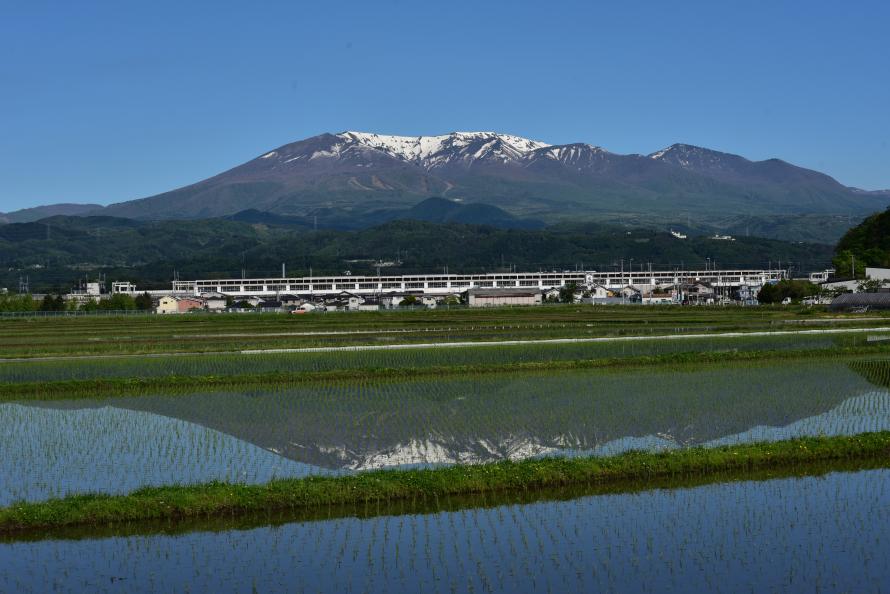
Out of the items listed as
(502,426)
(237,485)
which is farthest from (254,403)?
(237,485)

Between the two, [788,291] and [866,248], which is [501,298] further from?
[866,248]

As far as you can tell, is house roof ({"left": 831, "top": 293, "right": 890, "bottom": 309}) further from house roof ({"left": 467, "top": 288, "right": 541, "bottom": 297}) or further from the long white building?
the long white building

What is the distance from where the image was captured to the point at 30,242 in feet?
613

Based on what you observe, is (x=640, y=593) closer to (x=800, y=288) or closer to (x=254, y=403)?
(x=254, y=403)

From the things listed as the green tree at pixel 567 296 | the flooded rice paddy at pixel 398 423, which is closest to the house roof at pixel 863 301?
the flooded rice paddy at pixel 398 423

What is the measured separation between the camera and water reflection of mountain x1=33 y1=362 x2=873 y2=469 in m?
13.0

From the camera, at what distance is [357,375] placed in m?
20.8

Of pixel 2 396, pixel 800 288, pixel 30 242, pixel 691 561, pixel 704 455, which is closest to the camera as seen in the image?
pixel 691 561

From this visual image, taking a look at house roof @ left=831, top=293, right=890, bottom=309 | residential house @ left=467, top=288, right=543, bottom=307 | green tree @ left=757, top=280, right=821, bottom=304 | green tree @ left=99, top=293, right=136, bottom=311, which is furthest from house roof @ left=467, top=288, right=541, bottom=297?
house roof @ left=831, top=293, right=890, bottom=309

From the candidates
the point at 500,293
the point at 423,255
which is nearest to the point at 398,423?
the point at 500,293

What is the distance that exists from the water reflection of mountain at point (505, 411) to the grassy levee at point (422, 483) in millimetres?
1113

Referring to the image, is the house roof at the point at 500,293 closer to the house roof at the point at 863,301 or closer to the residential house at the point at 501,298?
the residential house at the point at 501,298

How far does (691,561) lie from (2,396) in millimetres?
14501

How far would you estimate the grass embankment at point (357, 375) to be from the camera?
1956 cm
